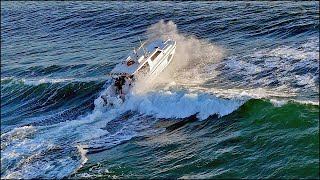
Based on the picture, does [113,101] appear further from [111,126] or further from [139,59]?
[139,59]

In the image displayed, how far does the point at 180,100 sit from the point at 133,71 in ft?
14.5

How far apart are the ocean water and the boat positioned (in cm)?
60

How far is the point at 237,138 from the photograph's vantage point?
19391 mm

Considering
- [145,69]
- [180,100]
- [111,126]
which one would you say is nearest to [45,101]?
[145,69]

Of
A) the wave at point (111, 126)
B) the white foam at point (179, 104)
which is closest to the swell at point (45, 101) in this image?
the wave at point (111, 126)

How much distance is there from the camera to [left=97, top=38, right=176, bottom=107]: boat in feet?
87.8

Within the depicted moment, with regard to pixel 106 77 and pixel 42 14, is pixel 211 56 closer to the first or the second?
pixel 106 77

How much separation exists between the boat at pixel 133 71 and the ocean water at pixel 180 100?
0.60 m

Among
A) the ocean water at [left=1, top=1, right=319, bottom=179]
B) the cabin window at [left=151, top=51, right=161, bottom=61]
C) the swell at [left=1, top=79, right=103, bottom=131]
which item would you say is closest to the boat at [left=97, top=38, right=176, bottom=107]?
the cabin window at [left=151, top=51, right=161, bottom=61]

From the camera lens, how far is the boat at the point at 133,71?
26766mm

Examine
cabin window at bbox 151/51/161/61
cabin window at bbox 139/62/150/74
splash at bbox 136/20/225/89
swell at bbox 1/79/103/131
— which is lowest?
swell at bbox 1/79/103/131

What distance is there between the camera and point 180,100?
24.6 metres

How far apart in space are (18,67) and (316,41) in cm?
2374

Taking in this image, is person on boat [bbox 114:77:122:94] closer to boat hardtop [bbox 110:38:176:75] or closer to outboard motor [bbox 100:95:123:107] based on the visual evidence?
boat hardtop [bbox 110:38:176:75]
